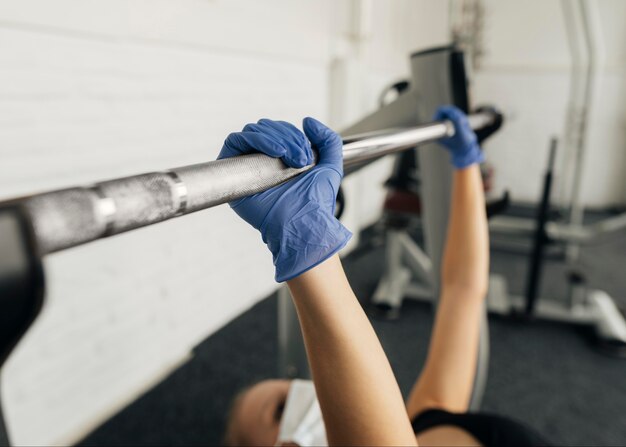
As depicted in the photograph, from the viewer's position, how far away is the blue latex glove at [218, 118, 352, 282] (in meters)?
0.55

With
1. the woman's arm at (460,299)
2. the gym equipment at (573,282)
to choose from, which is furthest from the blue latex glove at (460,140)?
the gym equipment at (573,282)

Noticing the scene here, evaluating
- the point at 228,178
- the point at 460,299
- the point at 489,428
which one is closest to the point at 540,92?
the point at 460,299

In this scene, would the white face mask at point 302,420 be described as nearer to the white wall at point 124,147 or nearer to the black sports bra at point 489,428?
the black sports bra at point 489,428

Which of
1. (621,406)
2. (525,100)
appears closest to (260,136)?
(621,406)

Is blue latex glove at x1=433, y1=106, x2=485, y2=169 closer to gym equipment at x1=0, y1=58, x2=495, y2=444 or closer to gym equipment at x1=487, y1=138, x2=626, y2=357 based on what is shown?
gym equipment at x1=0, y1=58, x2=495, y2=444

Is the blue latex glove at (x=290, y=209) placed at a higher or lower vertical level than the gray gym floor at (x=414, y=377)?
higher

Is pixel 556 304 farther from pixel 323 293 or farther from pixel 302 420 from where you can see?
pixel 323 293

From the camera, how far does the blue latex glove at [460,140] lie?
3.86 feet

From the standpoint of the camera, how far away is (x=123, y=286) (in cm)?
169

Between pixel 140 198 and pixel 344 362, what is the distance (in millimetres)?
339

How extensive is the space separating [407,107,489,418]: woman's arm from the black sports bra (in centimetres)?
10

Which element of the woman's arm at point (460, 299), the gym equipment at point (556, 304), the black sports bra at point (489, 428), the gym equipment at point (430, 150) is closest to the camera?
the black sports bra at point (489, 428)

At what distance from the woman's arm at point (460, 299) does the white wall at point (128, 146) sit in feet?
3.44

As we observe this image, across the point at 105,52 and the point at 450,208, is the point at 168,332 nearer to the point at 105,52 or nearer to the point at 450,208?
the point at 105,52
